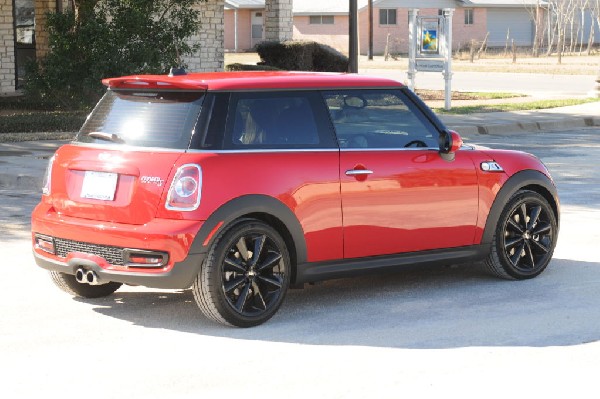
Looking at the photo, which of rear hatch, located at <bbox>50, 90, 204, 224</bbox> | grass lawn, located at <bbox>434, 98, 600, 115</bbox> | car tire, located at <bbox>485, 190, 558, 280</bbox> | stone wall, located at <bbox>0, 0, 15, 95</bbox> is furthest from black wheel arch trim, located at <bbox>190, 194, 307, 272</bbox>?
stone wall, located at <bbox>0, 0, 15, 95</bbox>

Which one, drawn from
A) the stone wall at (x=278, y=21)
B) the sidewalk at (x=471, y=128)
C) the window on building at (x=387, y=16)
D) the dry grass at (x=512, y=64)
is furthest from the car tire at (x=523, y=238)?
the window on building at (x=387, y=16)

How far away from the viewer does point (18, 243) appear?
36.6 ft

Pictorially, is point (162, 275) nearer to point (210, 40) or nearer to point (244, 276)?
point (244, 276)

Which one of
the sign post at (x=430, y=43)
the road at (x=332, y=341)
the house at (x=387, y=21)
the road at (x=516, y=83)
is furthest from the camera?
the house at (x=387, y=21)

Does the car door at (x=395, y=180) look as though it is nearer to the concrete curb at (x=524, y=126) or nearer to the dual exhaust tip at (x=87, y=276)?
the dual exhaust tip at (x=87, y=276)

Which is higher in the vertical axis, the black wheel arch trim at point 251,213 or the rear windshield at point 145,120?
the rear windshield at point 145,120

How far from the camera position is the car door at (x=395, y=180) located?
8344mm

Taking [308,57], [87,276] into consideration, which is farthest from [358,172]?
[308,57]

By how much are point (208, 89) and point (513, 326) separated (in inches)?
94.1

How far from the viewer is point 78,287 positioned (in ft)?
28.3

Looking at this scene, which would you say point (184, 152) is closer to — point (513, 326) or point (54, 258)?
point (54, 258)

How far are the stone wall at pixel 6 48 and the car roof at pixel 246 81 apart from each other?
72.6ft

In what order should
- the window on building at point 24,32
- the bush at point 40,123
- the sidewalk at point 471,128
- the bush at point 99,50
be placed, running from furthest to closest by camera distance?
the window on building at point 24,32 → the bush at point 99,50 → the bush at point 40,123 → the sidewalk at point 471,128

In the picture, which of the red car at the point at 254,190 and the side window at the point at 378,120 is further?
the side window at the point at 378,120
